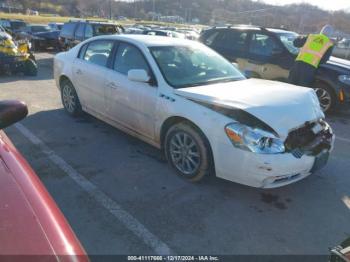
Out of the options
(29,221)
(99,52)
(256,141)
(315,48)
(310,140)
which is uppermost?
(315,48)

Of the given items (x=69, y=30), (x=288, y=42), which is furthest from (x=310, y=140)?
(x=69, y=30)

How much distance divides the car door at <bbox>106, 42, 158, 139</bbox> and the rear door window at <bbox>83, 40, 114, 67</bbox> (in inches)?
10.0

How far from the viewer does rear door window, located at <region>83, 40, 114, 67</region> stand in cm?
482

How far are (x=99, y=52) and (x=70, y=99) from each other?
1.23m

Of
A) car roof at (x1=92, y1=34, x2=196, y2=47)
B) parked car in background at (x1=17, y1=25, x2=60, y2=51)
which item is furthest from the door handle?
parked car in background at (x1=17, y1=25, x2=60, y2=51)

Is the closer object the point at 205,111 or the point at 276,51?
the point at 205,111

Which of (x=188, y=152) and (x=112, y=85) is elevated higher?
(x=112, y=85)

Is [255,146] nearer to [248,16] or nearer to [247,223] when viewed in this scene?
[247,223]

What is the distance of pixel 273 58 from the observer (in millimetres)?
7500

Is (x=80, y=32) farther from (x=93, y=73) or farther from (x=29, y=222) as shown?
(x=29, y=222)

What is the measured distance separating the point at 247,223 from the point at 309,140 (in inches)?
46.6

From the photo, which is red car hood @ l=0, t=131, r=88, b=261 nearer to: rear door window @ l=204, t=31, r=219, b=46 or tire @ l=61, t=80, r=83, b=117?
tire @ l=61, t=80, r=83, b=117

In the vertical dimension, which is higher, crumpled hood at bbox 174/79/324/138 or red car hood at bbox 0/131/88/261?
crumpled hood at bbox 174/79/324/138

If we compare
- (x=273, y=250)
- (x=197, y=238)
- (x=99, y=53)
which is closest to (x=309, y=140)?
(x=273, y=250)
